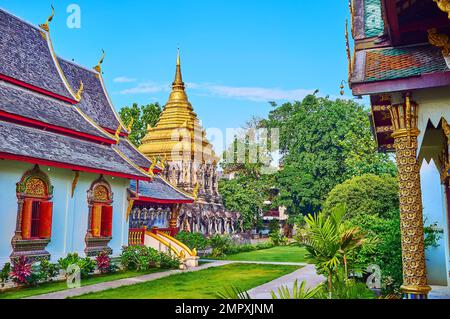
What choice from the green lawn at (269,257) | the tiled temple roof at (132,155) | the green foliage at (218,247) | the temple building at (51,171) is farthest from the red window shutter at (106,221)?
the green foliage at (218,247)

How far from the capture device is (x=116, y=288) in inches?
442

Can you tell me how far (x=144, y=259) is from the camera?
1502 centimetres

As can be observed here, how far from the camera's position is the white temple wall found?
36.8ft

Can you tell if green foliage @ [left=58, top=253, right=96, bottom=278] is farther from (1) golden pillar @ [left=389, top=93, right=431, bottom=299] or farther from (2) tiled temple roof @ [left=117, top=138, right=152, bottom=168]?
(1) golden pillar @ [left=389, top=93, right=431, bottom=299]

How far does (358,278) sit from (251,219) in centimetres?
2398

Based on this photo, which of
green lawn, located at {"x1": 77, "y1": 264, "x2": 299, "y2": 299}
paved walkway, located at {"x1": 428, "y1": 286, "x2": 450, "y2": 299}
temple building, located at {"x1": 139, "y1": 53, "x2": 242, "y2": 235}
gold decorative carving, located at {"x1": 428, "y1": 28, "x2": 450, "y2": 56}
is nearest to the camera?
gold decorative carving, located at {"x1": 428, "y1": 28, "x2": 450, "y2": 56}

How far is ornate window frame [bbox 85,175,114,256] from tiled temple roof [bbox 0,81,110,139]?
1.83 m

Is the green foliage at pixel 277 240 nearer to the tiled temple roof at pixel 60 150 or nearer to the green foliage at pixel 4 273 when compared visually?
the tiled temple roof at pixel 60 150

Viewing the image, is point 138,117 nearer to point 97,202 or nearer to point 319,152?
point 319,152

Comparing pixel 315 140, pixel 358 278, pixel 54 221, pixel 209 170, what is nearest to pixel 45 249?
pixel 54 221

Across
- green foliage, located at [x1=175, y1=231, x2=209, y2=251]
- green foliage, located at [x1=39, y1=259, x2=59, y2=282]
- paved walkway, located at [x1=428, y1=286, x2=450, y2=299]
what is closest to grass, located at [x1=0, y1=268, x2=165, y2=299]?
green foliage, located at [x1=39, y1=259, x2=59, y2=282]

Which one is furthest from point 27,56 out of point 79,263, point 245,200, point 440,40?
point 245,200

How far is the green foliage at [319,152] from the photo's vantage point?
116 feet

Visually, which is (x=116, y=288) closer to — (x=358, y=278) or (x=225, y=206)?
(x=358, y=278)
